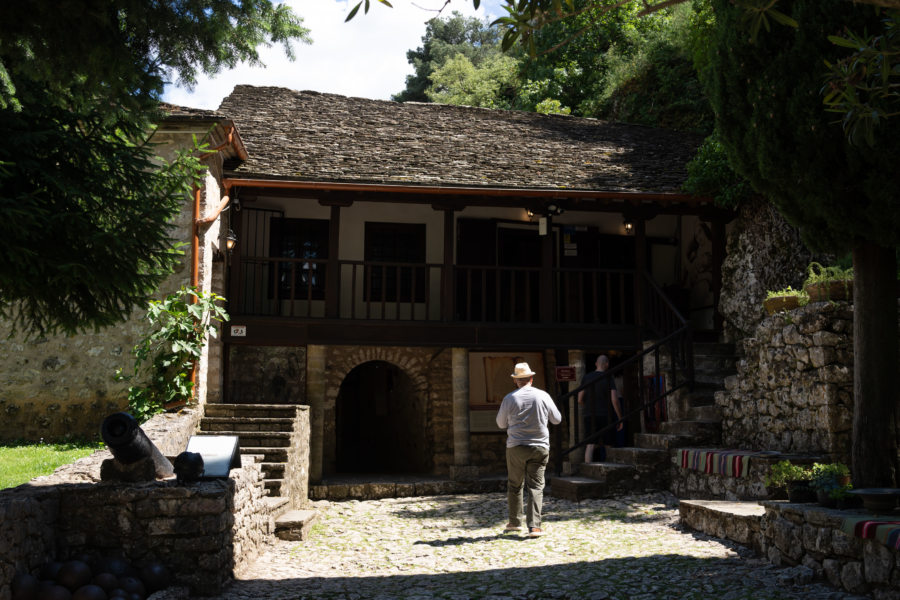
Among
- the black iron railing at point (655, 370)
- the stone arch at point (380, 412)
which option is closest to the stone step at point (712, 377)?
the black iron railing at point (655, 370)

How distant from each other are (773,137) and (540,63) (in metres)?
19.0

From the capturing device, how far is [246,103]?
14188mm

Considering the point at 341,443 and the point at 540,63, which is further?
the point at 540,63

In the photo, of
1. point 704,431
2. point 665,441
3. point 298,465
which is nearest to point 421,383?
point 298,465

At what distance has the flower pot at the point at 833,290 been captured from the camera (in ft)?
24.3

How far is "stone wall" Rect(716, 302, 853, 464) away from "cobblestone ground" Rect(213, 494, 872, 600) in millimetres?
1324

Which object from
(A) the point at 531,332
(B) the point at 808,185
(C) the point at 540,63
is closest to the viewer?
(B) the point at 808,185

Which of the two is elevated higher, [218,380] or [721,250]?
[721,250]

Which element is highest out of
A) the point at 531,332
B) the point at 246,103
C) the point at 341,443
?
the point at 246,103

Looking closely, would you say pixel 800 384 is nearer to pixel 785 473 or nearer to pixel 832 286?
pixel 832 286

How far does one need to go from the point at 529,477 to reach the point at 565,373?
13.7ft

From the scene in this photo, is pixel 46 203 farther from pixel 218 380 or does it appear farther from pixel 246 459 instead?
pixel 218 380

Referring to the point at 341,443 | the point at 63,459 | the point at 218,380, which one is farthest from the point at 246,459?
the point at 341,443

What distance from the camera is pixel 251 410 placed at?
32.5 ft
